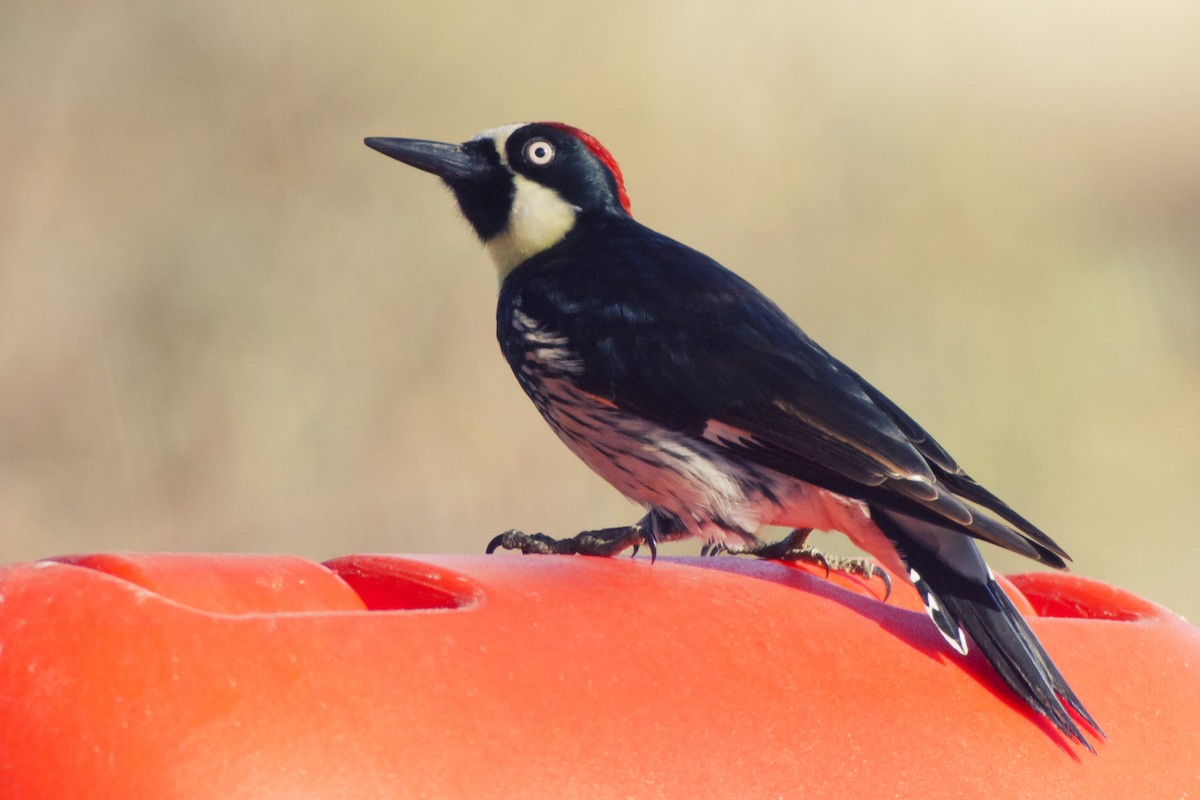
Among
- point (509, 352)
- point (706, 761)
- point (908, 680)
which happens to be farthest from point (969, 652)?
point (509, 352)

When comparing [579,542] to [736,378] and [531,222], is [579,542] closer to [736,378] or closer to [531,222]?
[736,378]

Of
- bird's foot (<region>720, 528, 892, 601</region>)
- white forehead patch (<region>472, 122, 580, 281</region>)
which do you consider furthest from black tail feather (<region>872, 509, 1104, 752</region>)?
white forehead patch (<region>472, 122, 580, 281</region>)

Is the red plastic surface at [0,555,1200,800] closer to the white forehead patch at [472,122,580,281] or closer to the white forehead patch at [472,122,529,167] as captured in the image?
the white forehead patch at [472,122,580,281]

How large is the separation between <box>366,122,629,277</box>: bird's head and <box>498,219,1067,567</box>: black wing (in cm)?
26

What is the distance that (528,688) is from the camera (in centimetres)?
144

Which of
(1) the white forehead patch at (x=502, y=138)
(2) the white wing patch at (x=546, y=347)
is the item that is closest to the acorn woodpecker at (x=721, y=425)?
(2) the white wing patch at (x=546, y=347)

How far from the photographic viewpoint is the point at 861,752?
5.22 ft

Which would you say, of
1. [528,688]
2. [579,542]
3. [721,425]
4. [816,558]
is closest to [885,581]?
[816,558]

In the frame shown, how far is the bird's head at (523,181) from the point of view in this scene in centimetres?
357

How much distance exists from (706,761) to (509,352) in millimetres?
1820

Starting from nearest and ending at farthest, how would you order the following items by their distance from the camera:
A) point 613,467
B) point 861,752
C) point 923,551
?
point 861,752, point 923,551, point 613,467

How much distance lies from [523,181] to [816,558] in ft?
4.70

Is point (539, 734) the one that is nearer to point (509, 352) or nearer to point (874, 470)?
point (874, 470)

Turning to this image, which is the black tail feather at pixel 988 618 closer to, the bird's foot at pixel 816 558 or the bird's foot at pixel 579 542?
the bird's foot at pixel 816 558
